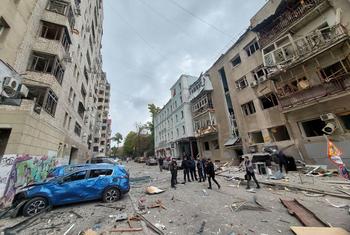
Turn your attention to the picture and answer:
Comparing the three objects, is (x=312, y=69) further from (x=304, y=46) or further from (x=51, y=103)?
(x=51, y=103)

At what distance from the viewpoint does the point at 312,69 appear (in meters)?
12.6

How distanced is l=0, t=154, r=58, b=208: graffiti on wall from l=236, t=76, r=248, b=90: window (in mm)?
21008

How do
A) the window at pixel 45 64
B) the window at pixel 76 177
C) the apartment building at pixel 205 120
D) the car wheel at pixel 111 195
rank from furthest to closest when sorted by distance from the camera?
the apartment building at pixel 205 120
the window at pixel 45 64
the car wheel at pixel 111 195
the window at pixel 76 177

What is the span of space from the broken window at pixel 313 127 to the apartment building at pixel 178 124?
1732 centimetres

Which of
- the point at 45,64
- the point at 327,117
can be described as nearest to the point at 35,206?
the point at 45,64

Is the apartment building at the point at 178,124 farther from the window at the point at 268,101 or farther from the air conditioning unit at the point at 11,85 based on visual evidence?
the air conditioning unit at the point at 11,85

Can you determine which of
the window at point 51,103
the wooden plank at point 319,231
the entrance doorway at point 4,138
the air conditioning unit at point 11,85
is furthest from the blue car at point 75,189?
the wooden plank at point 319,231

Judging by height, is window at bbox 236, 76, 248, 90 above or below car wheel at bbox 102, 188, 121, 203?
above

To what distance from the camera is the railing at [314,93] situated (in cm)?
1076

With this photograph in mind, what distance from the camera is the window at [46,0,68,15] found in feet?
45.5

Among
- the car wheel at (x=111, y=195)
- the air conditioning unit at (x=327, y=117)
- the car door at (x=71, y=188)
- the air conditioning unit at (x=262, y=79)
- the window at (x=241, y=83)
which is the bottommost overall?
the car wheel at (x=111, y=195)

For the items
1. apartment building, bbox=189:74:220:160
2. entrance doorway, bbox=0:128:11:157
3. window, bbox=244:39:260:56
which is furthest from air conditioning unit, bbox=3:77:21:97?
apartment building, bbox=189:74:220:160

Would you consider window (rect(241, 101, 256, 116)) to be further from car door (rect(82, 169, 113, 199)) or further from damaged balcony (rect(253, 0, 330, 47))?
car door (rect(82, 169, 113, 199))

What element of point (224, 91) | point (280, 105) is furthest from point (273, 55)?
point (224, 91)
